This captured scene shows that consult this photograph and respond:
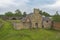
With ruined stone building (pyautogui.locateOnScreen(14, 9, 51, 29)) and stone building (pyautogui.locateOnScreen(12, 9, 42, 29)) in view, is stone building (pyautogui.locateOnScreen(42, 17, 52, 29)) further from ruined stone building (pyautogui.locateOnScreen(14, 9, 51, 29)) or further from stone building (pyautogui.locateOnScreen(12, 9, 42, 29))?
stone building (pyautogui.locateOnScreen(12, 9, 42, 29))

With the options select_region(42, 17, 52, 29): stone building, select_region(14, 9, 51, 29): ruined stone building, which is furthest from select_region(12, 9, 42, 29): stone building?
select_region(42, 17, 52, 29): stone building

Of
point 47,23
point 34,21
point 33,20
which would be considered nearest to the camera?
point 33,20

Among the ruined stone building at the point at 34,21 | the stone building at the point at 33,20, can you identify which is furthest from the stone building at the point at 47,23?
the stone building at the point at 33,20

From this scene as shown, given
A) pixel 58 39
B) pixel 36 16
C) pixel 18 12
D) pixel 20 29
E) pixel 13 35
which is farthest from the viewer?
pixel 18 12

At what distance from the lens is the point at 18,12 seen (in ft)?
434

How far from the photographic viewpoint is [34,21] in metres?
50.0

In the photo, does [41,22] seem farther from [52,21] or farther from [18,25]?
[18,25]

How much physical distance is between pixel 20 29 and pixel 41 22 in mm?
8136

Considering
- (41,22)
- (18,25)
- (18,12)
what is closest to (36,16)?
(41,22)

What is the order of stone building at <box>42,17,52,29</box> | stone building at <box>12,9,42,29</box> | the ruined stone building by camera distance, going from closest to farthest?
the ruined stone building < stone building at <box>12,9,42,29</box> < stone building at <box>42,17,52,29</box>

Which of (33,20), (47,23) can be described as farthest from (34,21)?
(47,23)

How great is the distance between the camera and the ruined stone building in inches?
1906

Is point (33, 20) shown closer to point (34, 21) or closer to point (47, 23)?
point (34, 21)

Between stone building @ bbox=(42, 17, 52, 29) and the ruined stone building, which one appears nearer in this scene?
the ruined stone building
